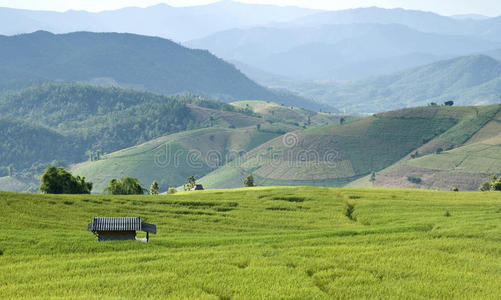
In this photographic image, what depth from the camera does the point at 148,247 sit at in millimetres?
36469

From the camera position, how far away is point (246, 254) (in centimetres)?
3447

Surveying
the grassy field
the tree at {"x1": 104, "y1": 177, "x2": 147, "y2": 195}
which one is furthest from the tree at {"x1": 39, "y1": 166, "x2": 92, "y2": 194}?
the grassy field

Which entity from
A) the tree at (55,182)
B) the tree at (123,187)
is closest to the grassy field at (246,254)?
the tree at (55,182)

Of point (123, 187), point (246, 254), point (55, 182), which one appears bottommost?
point (246, 254)

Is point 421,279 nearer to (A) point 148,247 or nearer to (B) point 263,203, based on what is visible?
(A) point 148,247

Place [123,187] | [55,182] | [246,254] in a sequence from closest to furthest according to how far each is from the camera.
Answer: [246,254] → [55,182] → [123,187]

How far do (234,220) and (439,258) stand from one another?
23656 mm

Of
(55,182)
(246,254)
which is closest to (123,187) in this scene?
(55,182)

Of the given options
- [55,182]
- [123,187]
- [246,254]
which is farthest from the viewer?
[123,187]

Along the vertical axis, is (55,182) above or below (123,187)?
above

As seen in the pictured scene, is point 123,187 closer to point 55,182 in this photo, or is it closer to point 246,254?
point 55,182

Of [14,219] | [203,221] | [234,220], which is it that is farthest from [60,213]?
[234,220]

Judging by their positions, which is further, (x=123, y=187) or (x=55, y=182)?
(x=123, y=187)

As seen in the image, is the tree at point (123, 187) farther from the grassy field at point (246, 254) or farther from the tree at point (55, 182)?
the grassy field at point (246, 254)
